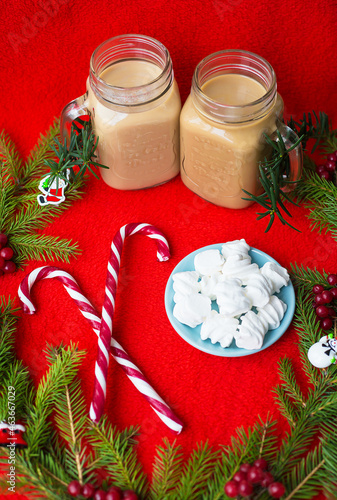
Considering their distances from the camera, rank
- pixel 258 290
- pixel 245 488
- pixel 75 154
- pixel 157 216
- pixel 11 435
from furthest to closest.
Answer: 1. pixel 157 216
2. pixel 75 154
3. pixel 258 290
4. pixel 11 435
5. pixel 245 488

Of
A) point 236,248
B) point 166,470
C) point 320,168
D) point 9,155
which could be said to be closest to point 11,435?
point 166,470

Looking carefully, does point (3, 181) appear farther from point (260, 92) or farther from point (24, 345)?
point (260, 92)

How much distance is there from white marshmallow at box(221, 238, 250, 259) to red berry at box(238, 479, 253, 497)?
1.57 ft

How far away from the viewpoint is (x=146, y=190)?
1.40 m

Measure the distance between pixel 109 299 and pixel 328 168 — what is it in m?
0.65

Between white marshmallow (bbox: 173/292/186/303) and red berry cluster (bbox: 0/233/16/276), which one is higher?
red berry cluster (bbox: 0/233/16/276)

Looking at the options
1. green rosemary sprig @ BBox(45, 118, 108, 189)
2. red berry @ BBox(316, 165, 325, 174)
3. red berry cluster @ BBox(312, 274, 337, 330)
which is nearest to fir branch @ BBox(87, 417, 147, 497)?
red berry cluster @ BBox(312, 274, 337, 330)

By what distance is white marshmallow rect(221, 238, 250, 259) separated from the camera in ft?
3.88

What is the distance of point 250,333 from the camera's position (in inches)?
42.1

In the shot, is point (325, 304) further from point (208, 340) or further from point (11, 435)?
point (11, 435)

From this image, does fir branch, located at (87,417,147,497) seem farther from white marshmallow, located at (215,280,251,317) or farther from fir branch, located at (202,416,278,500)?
white marshmallow, located at (215,280,251,317)

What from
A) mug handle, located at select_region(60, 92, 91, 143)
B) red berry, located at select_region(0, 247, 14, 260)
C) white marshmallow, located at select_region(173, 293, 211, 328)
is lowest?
white marshmallow, located at select_region(173, 293, 211, 328)

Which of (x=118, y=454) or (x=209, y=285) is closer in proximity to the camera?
(x=118, y=454)

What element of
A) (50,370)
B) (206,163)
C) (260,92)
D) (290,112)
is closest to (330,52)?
(290,112)
